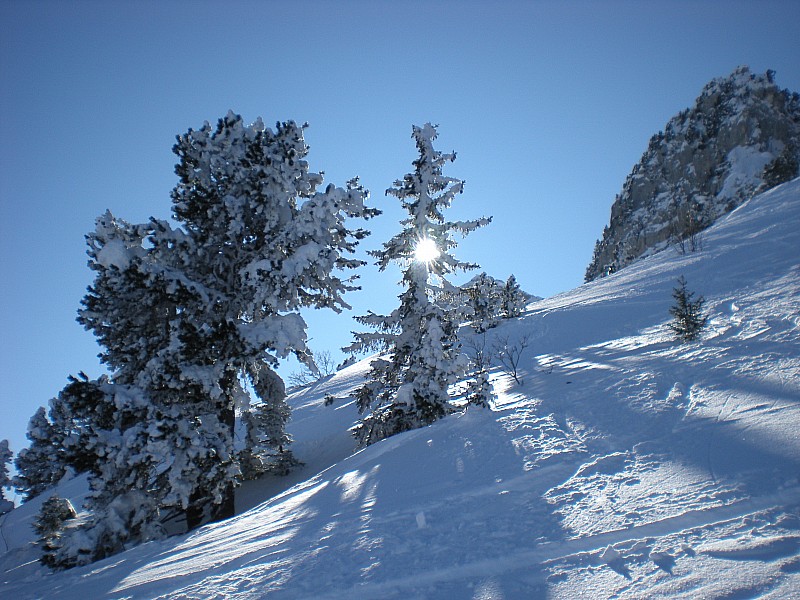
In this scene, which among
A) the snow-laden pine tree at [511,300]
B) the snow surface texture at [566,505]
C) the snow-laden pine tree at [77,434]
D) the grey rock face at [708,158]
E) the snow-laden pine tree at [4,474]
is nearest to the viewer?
the snow surface texture at [566,505]

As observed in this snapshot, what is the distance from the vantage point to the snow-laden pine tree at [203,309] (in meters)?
8.17

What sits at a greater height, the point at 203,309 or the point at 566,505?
the point at 203,309

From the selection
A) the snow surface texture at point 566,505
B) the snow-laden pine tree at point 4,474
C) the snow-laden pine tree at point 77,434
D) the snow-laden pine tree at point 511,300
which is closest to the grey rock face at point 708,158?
the snow-laden pine tree at point 511,300

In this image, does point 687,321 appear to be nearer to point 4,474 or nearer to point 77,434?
point 77,434

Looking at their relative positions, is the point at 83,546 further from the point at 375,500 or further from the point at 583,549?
the point at 583,549

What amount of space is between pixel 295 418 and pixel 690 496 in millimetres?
20598

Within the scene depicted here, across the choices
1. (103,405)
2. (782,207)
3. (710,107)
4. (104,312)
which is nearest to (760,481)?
(103,405)

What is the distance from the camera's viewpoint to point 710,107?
92438mm

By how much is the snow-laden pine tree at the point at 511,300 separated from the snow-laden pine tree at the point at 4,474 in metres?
43.1

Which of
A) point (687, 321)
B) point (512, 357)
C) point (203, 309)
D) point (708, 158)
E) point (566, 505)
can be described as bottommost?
point (512, 357)

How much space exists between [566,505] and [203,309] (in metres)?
8.32

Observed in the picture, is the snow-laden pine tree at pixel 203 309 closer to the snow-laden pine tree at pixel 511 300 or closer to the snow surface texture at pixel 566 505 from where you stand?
the snow surface texture at pixel 566 505

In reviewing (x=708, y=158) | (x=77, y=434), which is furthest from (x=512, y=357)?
(x=708, y=158)

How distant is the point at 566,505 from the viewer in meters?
3.46
